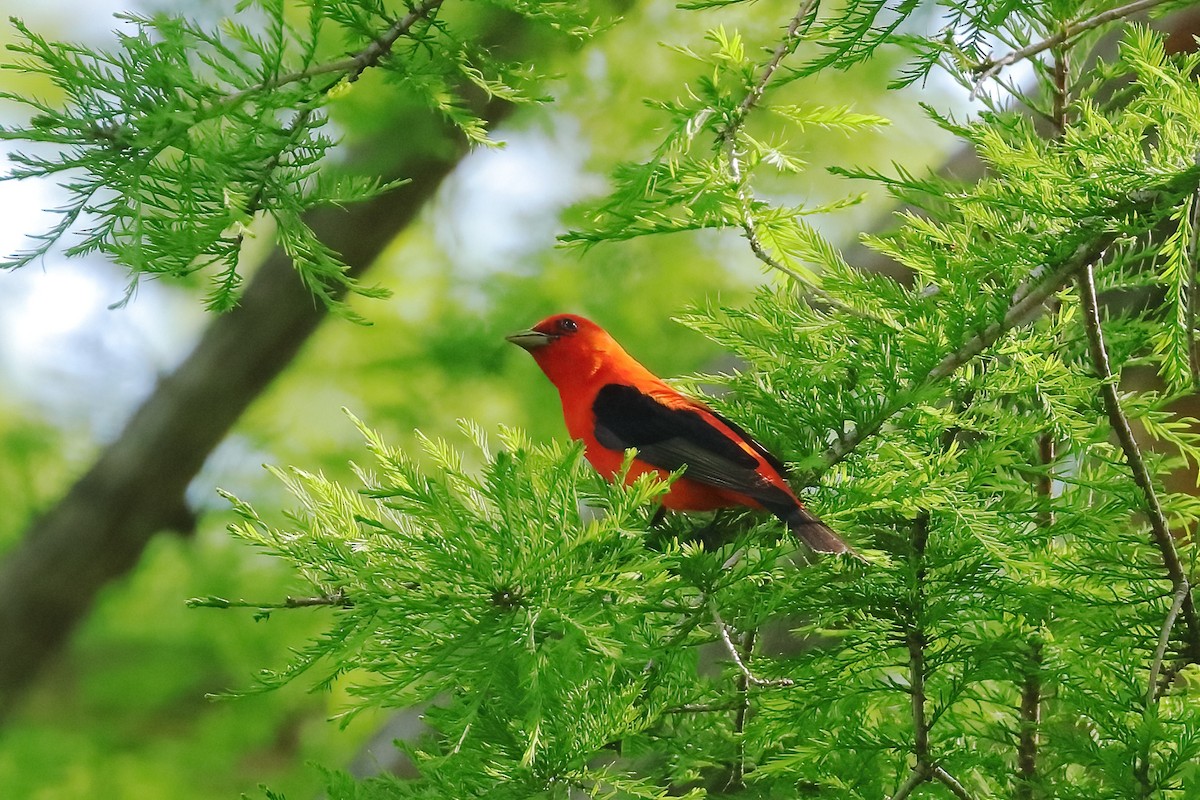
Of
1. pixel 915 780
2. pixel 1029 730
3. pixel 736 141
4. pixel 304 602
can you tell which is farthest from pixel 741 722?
pixel 736 141

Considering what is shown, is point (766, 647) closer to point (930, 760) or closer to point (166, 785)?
point (930, 760)

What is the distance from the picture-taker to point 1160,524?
1.37 metres

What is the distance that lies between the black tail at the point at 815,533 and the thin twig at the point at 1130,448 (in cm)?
36

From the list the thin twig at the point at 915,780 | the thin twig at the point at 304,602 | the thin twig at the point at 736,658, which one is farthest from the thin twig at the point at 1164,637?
the thin twig at the point at 304,602

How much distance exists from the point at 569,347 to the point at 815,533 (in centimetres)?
134

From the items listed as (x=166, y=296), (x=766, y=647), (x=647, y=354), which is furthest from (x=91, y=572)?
(x=766, y=647)

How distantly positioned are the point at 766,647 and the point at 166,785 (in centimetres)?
358

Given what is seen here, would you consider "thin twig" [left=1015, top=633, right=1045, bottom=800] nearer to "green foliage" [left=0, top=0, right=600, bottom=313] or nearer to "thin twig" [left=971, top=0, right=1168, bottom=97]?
"thin twig" [left=971, top=0, right=1168, bottom=97]

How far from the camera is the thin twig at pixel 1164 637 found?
1.24 m

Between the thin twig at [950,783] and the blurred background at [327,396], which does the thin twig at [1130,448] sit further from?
the blurred background at [327,396]

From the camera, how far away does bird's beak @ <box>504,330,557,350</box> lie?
9.14 feet

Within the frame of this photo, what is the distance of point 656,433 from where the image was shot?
89.0 inches

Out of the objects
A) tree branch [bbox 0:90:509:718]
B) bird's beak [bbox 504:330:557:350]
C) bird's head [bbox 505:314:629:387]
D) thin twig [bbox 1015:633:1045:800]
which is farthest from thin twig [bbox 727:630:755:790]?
tree branch [bbox 0:90:509:718]

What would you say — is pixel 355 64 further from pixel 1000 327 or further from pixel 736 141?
pixel 1000 327
